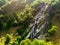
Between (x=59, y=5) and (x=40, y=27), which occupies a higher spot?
(x=59, y=5)

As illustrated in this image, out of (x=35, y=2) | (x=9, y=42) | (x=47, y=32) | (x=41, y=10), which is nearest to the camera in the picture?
(x=47, y=32)

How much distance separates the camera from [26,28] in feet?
278

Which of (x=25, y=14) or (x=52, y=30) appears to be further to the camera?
(x=25, y=14)

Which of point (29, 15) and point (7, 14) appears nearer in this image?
point (29, 15)

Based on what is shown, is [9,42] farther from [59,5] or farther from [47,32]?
[59,5]

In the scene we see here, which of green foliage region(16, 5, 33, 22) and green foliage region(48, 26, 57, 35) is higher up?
green foliage region(16, 5, 33, 22)

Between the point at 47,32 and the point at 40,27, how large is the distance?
532 centimetres

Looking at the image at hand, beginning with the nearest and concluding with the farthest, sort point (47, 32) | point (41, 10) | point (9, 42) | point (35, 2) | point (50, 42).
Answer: point (50, 42)
point (47, 32)
point (9, 42)
point (41, 10)
point (35, 2)

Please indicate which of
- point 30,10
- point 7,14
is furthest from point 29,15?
point 7,14

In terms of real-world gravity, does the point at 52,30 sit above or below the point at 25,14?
below

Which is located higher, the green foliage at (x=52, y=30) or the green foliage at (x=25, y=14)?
the green foliage at (x=25, y=14)

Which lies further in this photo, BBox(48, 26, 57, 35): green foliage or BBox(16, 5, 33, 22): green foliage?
BBox(16, 5, 33, 22): green foliage

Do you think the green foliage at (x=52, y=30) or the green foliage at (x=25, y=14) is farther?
the green foliage at (x=25, y=14)

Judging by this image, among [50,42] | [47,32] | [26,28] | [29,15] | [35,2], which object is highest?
[35,2]
